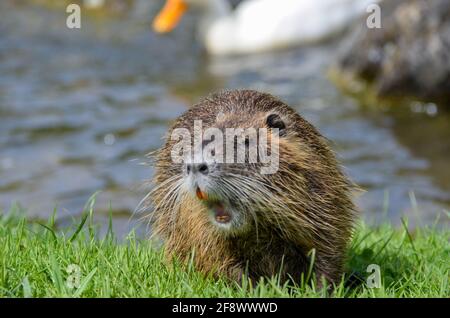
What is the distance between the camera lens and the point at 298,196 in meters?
3.99

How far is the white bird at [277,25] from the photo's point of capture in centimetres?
1418

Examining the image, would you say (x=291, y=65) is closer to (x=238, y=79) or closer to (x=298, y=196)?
(x=238, y=79)

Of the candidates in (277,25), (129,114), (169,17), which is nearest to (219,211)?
(129,114)

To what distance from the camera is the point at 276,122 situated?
409cm

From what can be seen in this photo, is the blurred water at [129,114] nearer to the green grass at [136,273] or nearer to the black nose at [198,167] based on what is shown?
the green grass at [136,273]

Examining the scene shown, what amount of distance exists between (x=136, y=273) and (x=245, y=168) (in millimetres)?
687

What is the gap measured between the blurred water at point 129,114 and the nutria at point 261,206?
5.24 feet

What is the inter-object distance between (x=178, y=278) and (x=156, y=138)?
5958mm

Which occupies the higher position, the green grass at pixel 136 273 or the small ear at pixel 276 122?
the small ear at pixel 276 122

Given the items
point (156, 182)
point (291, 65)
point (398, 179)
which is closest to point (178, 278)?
point (156, 182)

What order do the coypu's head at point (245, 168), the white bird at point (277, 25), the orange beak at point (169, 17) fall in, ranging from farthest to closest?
the orange beak at point (169, 17) → the white bird at point (277, 25) → the coypu's head at point (245, 168)

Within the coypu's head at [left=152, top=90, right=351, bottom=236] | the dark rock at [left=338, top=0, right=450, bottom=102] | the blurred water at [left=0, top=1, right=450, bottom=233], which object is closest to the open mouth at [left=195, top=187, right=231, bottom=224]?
the coypu's head at [left=152, top=90, right=351, bottom=236]

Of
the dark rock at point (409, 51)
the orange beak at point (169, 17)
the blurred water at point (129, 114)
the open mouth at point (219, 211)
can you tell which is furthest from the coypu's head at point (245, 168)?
the orange beak at point (169, 17)

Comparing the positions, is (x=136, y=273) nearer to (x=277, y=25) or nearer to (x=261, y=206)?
(x=261, y=206)
